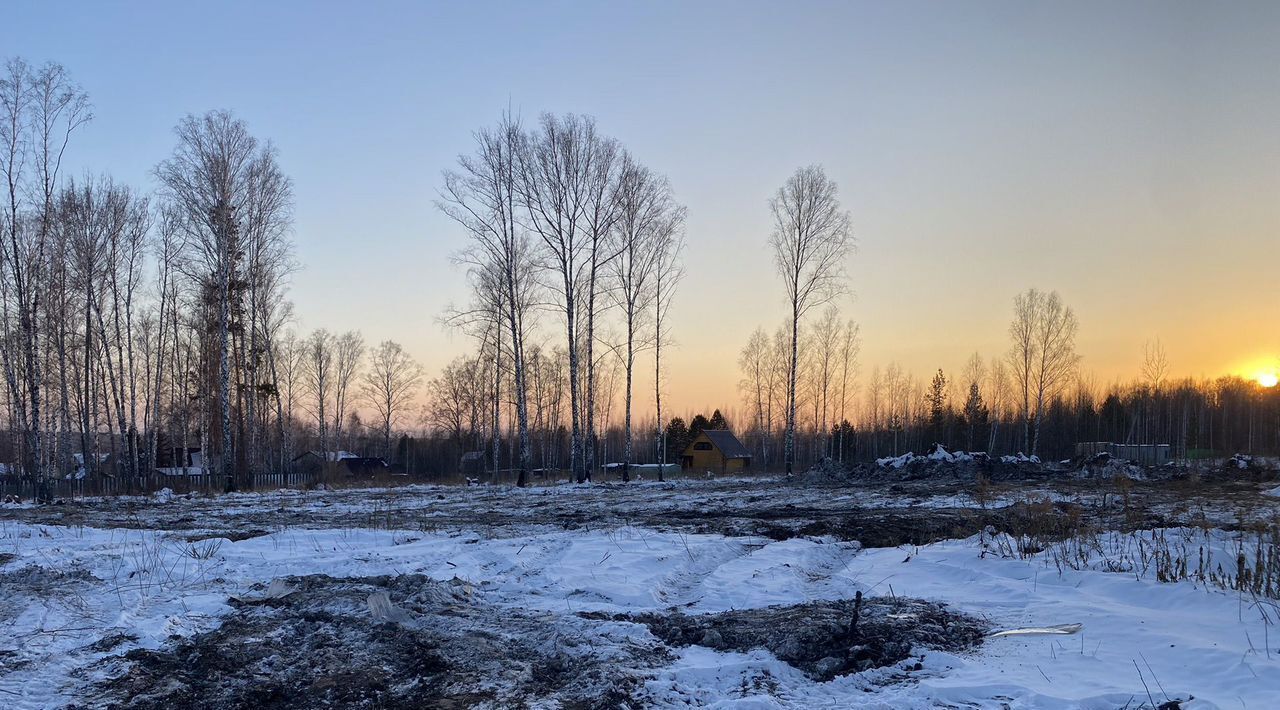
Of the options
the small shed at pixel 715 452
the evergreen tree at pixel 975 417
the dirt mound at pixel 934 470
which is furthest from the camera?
the evergreen tree at pixel 975 417

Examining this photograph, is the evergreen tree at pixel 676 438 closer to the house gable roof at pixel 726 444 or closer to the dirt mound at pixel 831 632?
the house gable roof at pixel 726 444

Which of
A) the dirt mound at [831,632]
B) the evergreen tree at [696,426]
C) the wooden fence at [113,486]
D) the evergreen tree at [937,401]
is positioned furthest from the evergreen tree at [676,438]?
the dirt mound at [831,632]

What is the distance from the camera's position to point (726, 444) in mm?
58000

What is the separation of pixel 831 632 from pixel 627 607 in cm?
194

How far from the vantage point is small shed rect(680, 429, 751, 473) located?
56684mm

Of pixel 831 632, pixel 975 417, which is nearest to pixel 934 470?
pixel 831 632

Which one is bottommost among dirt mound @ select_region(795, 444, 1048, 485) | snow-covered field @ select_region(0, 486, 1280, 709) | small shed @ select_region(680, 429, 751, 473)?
small shed @ select_region(680, 429, 751, 473)

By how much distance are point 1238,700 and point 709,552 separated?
589 cm

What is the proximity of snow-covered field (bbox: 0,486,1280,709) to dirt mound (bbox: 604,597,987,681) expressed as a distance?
0.55ft

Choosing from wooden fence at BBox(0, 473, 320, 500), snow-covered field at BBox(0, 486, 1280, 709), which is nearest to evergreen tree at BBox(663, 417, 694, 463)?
wooden fence at BBox(0, 473, 320, 500)

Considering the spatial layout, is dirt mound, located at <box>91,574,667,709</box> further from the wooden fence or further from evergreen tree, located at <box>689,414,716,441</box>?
evergreen tree, located at <box>689,414,716,441</box>

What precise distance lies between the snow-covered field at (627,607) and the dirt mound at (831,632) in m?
0.17

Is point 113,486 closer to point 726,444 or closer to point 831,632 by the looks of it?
point 831,632

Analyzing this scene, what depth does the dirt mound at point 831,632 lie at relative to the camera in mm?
4938
